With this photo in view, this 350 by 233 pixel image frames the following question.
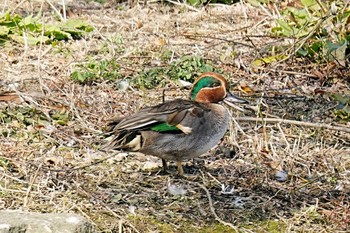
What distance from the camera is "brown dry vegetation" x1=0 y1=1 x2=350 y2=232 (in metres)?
4.64

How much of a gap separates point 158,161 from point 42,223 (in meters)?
1.45

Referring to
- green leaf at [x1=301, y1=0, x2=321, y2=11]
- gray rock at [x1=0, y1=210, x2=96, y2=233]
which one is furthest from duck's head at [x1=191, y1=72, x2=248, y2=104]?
green leaf at [x1=301, y1=0, x2=321, y2=11]

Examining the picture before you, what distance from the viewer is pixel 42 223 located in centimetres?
401

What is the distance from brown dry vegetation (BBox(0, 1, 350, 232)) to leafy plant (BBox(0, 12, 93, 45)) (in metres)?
0.12

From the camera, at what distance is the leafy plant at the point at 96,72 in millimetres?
6434

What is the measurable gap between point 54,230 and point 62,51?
333 centimetres

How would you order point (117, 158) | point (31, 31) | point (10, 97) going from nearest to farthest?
point (117, 158)
point (10, 97)
point (31, 31)

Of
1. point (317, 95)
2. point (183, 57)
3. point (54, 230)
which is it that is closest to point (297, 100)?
point (317, 95)

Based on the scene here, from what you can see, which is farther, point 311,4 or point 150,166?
point 311,4

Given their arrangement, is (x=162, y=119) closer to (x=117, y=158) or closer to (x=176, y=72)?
(x=117, y=158)

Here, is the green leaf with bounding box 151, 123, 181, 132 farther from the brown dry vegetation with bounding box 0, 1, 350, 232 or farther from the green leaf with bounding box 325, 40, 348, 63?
the green leaf with bounding box 325, 40, 348, 63

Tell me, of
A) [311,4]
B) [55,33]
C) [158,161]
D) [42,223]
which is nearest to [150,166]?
[158,161]

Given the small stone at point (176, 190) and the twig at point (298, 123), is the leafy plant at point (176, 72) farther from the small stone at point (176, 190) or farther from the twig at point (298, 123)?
the small stone at point (176, 190)

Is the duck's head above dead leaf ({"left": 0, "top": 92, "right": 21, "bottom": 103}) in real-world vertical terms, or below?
above
